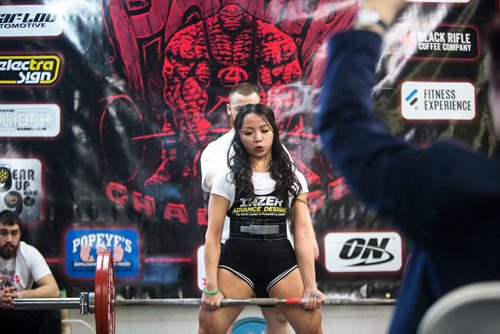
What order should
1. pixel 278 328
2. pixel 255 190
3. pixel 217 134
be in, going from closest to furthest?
1. pixel 255 190
2. pixel 278 328
3. pixel 217 134

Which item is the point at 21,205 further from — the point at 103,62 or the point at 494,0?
the point at 494,0

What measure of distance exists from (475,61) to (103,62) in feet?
7.43

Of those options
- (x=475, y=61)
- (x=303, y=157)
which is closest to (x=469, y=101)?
(x=475, y=61)

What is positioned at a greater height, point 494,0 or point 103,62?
point 494,0

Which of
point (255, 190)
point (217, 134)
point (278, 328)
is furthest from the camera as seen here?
point (217, 134)

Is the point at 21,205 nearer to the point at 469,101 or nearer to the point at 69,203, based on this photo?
the point at 69,203

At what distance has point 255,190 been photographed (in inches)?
119

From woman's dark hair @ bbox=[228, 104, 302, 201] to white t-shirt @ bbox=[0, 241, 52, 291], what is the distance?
143 cm

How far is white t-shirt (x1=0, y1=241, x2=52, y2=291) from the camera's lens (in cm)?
382

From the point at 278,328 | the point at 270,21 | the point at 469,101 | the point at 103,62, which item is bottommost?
the point at 278,328

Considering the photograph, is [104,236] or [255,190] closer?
[255,190]

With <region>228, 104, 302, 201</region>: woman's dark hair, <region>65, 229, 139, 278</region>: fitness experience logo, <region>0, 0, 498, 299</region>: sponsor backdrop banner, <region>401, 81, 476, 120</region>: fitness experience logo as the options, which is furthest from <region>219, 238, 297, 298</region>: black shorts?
<region>401, 81, 476, 120</region>: fitness experience logo

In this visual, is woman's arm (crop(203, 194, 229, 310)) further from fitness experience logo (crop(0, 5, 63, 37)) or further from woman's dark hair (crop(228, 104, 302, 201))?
fitness experience logo (crop(0, 5, 63, 37))

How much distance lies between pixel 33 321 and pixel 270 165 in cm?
176
